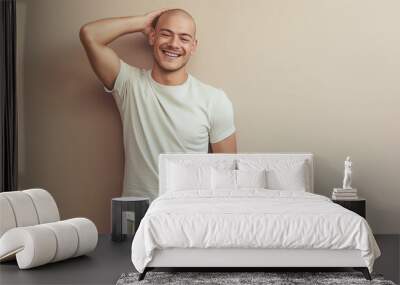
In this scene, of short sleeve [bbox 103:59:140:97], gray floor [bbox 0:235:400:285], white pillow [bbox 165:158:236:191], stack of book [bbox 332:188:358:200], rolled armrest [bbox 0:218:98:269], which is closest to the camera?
gray floor [bbox 0:235:400:285]

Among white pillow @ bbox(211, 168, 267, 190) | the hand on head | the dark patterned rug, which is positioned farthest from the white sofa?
the hand on head

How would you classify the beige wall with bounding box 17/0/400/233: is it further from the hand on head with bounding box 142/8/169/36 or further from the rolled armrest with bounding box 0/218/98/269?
the rolled armrest with bounding box 0/218/98/269

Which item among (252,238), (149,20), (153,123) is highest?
(149,20)

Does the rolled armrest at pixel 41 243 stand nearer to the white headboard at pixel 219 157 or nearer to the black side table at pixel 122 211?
the black side table at pixel 122 211

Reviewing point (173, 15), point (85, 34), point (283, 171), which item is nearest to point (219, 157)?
point (283, 171)

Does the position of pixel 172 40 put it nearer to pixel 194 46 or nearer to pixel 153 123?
pixel 194 46

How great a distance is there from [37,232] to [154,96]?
2.13 m

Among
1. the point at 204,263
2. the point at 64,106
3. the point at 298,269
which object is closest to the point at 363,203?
the point at 298,269

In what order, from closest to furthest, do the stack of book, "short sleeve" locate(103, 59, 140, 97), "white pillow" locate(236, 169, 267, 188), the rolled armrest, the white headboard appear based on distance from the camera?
the rolled armrest
"white pillow" locate(236, 169, 267, 188)
the stack of book
the white headboard
"short sleeve" locate(103, 59, 140, 97)

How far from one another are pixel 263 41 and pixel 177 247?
9.26 feet

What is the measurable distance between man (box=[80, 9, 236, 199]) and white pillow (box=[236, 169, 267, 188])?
0.64m

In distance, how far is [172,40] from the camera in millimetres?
6332

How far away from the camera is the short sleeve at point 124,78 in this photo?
6359 millimetres

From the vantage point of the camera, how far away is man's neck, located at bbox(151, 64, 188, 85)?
6.40m
